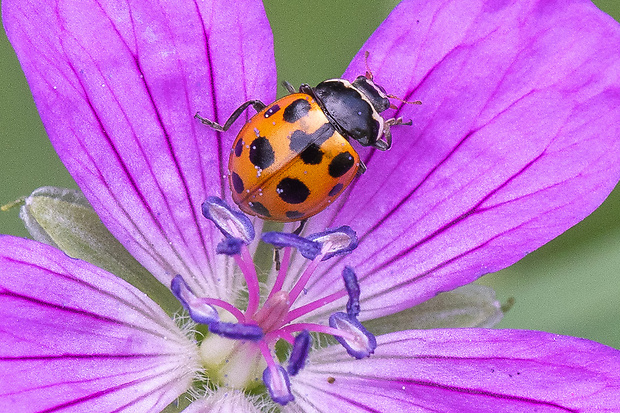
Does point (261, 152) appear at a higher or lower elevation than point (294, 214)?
higher

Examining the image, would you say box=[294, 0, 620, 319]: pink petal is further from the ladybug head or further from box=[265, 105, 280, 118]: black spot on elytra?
box=[265, 105, 280, 118]: black spot on elytra

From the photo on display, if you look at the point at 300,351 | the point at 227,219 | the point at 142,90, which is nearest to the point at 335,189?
the point at 227,219

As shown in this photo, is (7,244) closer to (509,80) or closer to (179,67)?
(179,67)

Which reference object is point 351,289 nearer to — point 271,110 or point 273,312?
point 273,312

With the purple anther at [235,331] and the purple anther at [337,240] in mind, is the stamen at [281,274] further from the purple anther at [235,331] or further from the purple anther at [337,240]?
the purple anther at [235,331]

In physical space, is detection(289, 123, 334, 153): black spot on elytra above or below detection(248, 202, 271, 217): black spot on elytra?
above

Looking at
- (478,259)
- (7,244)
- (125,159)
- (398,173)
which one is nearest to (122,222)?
(125,159)

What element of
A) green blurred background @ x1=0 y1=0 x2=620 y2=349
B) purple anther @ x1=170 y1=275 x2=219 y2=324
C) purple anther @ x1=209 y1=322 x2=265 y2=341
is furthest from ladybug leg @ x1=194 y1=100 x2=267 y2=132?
green blurred background @ x1=0 y1=0 x2=620 y2=349
